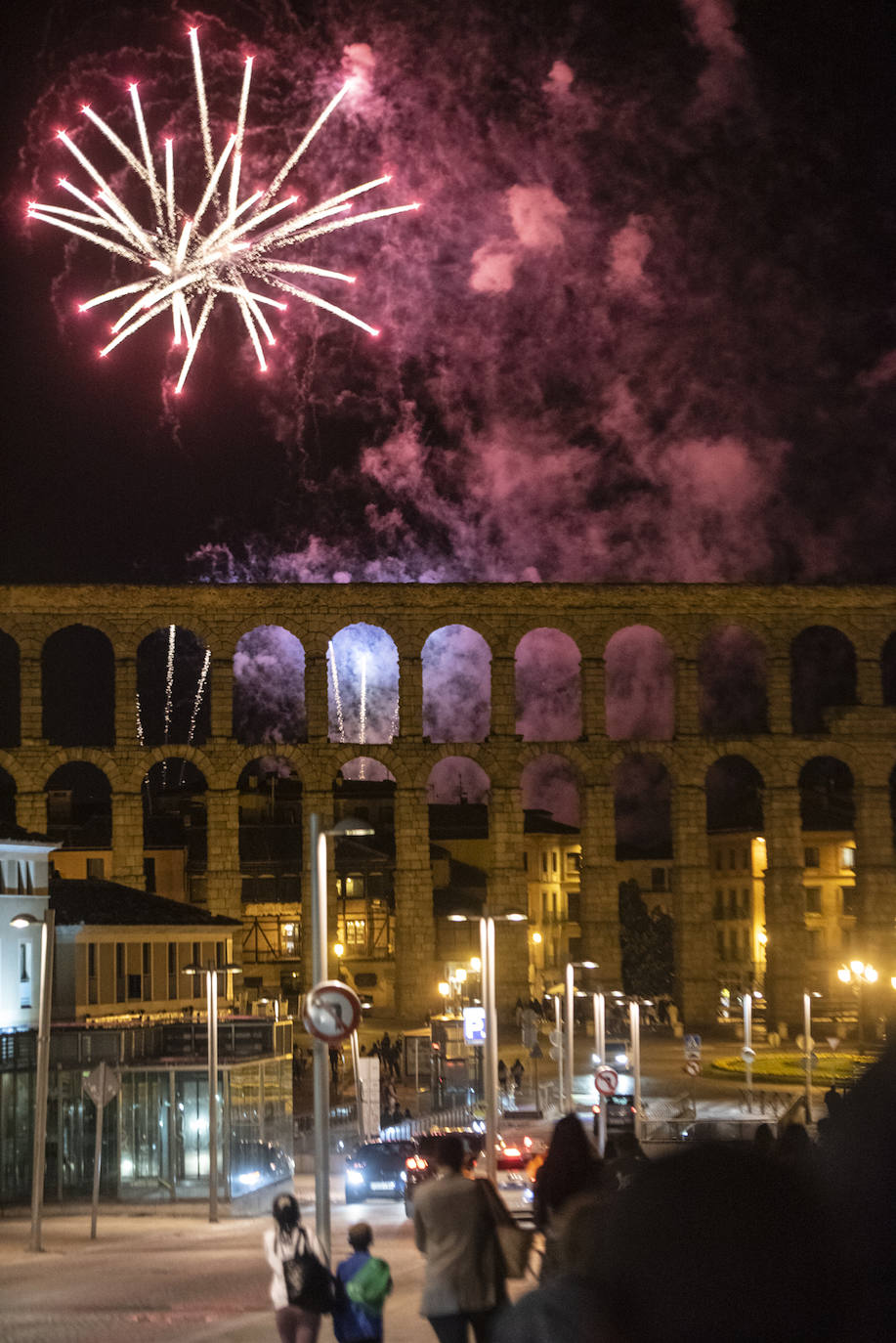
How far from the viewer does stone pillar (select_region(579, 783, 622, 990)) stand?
258 ft

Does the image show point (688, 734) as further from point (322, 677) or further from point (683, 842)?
point (322, 677)

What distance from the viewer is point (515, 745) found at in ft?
267

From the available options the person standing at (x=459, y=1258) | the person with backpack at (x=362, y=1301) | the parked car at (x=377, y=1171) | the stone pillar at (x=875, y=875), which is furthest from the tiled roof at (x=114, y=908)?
the person standing at (x=459, y=1258)

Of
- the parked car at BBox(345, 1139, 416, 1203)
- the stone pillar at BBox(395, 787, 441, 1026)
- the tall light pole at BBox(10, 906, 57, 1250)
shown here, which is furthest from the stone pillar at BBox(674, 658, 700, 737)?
the tall light pole at BBox(10, 906, 57, 1250)

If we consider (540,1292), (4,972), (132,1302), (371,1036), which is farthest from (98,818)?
(540,1292)

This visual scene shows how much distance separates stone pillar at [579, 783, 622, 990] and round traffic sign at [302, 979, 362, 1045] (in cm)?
6291

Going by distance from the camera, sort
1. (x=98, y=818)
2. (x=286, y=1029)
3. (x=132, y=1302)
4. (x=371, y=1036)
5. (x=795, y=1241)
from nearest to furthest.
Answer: (x=795, y=1241) → (x=132, y=1302) → (x=286, y=1029) → (x=371, y=1036) → (x=98, y=818)

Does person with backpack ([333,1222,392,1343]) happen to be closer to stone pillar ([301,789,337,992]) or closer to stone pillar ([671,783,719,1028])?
stone pillar ([301,789,337,992])

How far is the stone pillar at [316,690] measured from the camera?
82000 millimetres

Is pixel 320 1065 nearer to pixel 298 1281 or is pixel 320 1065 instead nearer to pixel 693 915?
pixel 298 1281

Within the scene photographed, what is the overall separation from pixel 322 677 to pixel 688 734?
56.0 feet

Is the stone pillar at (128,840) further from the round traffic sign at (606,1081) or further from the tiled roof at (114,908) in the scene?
the round traffic sign at (606,1081)

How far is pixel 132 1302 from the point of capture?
69.2ft

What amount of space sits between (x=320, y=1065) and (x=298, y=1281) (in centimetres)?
584
